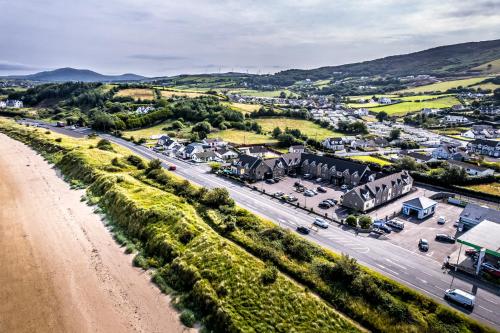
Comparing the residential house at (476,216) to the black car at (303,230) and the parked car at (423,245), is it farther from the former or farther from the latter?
the black car at (303,230)

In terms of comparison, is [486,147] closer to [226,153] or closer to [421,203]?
[421,203]

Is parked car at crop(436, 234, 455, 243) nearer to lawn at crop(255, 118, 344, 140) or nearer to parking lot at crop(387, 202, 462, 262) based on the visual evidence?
parking lot at crop(387, 202, 462, 262)

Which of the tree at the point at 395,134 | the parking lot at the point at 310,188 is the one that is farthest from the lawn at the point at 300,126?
the parking lot at the point at 310,188

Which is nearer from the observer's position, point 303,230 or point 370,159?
point 303,230

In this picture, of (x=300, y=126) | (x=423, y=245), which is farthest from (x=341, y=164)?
(x=300, y=126)

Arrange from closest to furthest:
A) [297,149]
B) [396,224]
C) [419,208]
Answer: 1. [396,224]
2. [419,208]
3. [297,149]

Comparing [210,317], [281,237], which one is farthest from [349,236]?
[210,317]

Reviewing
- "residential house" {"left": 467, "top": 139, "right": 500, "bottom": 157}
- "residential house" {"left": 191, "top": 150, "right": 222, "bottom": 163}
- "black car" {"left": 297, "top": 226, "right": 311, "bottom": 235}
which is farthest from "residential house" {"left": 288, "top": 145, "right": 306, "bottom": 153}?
"black car" {"left": 297, "top": 226, "right": 311, "bottom": 235}
